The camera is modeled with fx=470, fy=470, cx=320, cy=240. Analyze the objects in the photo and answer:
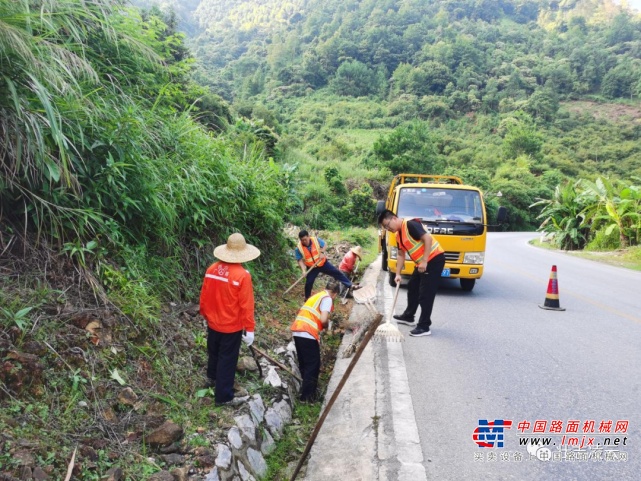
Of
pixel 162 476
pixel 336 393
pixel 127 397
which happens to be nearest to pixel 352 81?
pixel 336 393

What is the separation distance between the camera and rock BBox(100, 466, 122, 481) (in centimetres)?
275

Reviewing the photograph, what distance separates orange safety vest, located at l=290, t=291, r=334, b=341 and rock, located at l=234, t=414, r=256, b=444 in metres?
1.15

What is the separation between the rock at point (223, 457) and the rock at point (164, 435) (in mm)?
311

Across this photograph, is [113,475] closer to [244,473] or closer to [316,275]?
[244,473]

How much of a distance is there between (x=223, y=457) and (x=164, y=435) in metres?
0.44

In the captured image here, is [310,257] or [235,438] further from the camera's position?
[310,257]

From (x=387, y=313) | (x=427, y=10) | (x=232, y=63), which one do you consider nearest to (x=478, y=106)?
(x=232, y=63)

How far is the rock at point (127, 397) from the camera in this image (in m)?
3.43

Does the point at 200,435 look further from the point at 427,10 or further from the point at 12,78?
the point at 427,10

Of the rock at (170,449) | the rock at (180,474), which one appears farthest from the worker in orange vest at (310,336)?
the rock at (180,474)

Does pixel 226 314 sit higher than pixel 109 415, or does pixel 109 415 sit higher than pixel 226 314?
pixel 226 314

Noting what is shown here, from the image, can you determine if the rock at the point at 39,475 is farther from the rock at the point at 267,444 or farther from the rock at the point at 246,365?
the rock at the point at 246,365

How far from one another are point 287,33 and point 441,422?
397 feet

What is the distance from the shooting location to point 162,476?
290 centimetres
